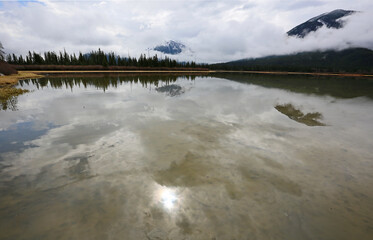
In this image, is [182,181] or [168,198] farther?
[182,181]

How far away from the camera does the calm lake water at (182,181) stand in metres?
4.43

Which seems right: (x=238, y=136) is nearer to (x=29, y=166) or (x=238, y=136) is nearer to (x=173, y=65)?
(x=29, y=166)

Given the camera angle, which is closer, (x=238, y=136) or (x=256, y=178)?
(x=256, y=178)

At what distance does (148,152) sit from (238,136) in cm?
537

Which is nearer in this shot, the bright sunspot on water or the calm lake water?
the calm lake water

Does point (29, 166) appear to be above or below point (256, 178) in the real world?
above

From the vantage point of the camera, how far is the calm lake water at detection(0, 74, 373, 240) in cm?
443

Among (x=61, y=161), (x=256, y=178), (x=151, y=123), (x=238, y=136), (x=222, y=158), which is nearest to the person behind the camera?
(x=256, y=178)

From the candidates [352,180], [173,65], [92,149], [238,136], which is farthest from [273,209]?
[173,65]

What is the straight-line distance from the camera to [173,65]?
127 m

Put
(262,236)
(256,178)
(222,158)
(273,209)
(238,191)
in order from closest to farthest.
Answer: (262,236)
(273,209)
(238,191)
(256,178)
(222,158)

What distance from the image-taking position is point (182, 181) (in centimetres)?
616

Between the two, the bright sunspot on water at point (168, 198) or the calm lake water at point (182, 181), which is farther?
the bright sunspot on water at point (168, 198)

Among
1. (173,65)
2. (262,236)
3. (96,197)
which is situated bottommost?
(262,236)
